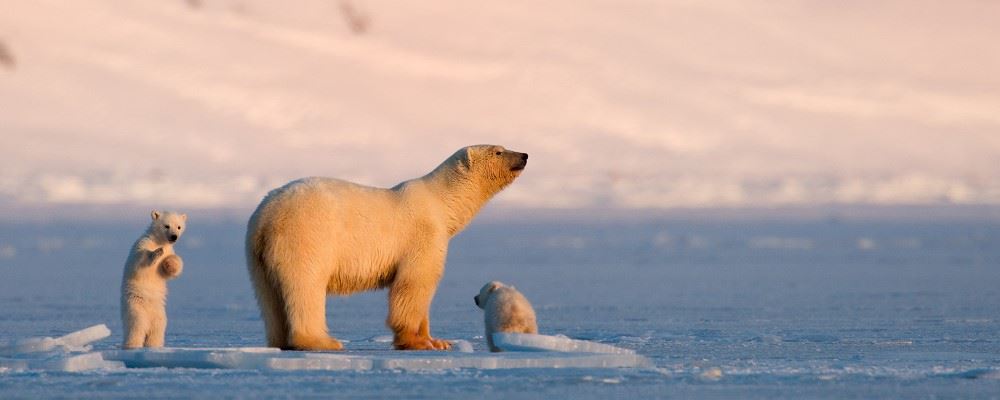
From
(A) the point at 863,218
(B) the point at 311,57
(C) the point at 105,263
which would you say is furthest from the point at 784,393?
(B) the point at 311,57

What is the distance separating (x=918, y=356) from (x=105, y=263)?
13.2 metres

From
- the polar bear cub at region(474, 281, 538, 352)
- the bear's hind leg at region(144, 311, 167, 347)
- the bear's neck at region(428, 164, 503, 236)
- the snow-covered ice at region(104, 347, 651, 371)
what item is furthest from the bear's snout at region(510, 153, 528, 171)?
the bear's hind leg at region(144, 311, 167, 347)

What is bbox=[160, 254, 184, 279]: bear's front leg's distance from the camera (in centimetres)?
762

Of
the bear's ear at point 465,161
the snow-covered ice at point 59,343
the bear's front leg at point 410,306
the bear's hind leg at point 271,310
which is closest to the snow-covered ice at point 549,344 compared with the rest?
the bear's front leg at point 410,306

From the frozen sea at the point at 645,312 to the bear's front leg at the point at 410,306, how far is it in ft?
1.26

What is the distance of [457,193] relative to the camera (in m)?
8.55

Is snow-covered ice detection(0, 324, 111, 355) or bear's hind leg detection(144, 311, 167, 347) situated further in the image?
bear's hind leg detection(144, 311, 167, 347)

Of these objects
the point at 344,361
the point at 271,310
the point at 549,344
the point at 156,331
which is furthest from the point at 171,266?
the point at 549,344

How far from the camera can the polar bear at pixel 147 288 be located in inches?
301

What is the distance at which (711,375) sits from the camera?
6.71 meters

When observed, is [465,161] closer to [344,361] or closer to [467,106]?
[344,361]

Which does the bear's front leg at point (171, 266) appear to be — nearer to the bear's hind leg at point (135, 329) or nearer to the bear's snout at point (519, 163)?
the bear's hind leg at point (135, 329)

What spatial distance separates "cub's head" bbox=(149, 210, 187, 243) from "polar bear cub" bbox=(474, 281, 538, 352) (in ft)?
5.57

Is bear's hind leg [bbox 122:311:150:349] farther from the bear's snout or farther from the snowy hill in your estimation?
the snowy hill
